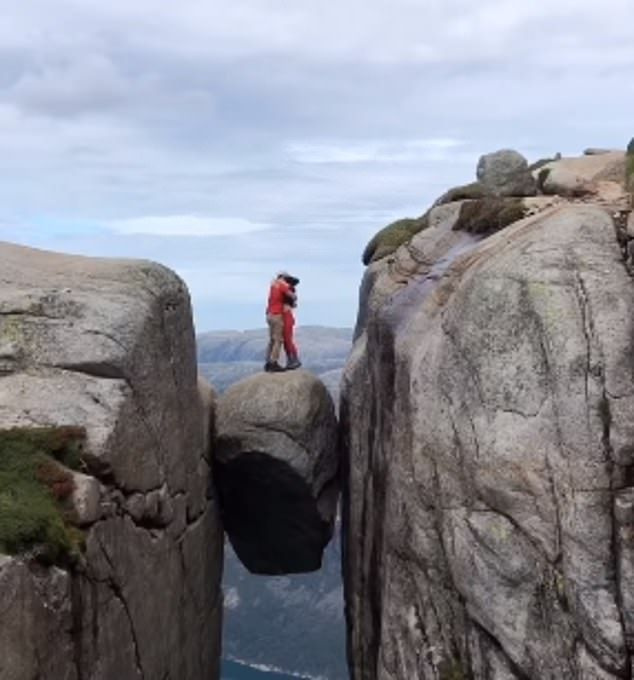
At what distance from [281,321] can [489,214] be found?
8932 mm

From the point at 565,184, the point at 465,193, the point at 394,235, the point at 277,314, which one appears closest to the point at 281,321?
the point at 277,314

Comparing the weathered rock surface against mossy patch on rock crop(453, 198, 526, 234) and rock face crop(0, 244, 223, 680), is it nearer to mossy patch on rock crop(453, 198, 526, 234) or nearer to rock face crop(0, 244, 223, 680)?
mossy patch on rock crop(453, 198, 526, 234)

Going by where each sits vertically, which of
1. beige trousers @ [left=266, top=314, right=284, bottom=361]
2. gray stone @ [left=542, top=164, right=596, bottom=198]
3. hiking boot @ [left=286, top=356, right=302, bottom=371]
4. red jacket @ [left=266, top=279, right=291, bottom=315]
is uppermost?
gray stone @ [left=542, top=164, right=596, bottom=198]

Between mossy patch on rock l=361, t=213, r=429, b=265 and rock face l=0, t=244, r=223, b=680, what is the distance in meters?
6.82

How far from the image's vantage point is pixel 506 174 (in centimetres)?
3503

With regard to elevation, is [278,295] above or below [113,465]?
above

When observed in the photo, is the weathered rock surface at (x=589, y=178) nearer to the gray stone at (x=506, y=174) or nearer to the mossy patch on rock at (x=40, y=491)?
the gray stone at (x=506, y=174)

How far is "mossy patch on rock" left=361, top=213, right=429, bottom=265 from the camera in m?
32.4

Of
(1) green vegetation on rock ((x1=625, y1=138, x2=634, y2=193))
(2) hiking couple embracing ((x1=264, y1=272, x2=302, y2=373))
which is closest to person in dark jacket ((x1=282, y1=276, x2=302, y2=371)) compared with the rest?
(2) hiking couple embracing ((x1=264, y1=272, x2=302, y2=373))

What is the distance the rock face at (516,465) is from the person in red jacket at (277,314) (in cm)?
844

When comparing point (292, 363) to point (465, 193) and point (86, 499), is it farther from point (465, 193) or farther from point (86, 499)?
point (86, 499)

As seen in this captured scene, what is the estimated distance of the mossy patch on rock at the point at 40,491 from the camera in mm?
18609

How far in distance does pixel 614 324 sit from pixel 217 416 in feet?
49.8

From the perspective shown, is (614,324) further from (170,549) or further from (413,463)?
(170,549)
